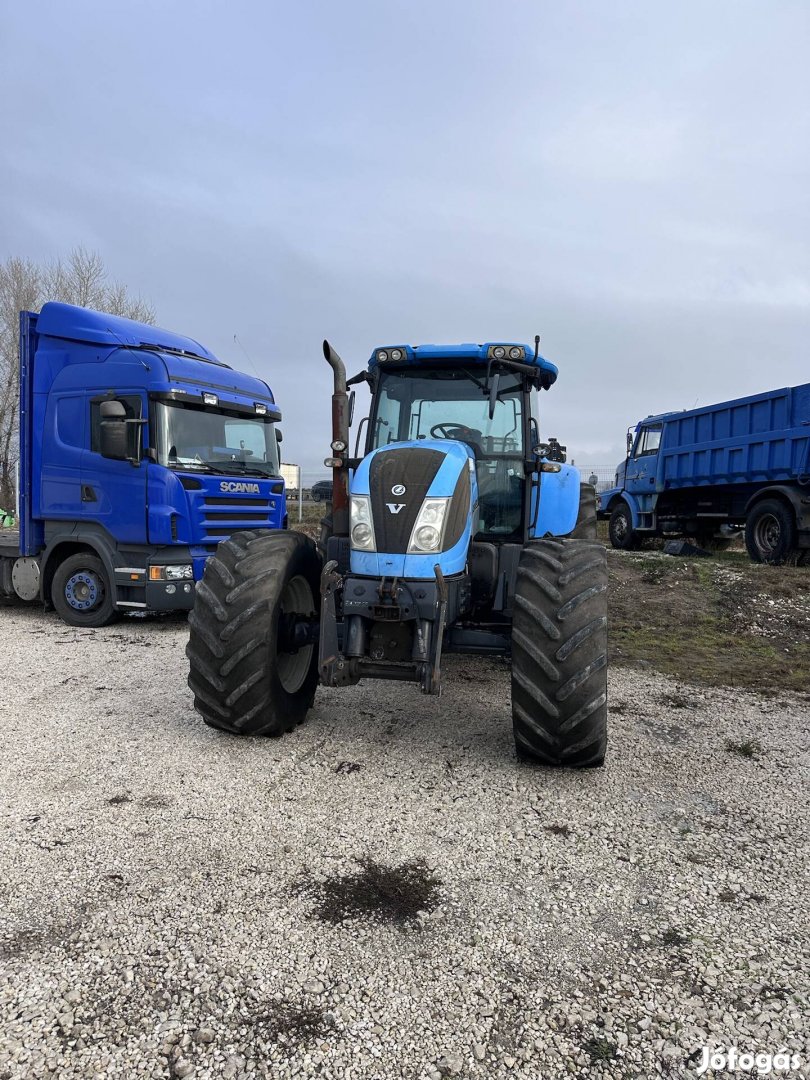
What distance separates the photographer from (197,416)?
773cm

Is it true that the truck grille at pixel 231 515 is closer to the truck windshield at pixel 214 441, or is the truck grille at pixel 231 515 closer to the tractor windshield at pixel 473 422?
the truck windshield at pixel 214 441

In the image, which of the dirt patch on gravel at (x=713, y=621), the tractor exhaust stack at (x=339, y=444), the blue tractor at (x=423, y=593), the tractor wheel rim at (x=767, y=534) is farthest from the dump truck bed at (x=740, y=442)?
the tractor exhaust stack at (x=339, y=444)

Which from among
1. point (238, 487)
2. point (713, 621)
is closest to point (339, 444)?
point (238, 487)

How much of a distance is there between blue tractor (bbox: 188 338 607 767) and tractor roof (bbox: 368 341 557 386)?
13 millimetres

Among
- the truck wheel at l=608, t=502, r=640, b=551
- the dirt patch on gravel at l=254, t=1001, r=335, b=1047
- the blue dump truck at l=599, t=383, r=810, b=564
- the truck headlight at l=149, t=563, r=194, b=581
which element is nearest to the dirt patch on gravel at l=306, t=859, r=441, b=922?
the dirt patch on gravel at l=254, t=1001, r=335, b=1047

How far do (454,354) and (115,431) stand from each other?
4.08 meters

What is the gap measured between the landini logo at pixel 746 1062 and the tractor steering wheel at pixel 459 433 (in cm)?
354

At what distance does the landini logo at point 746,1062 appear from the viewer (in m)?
1.79

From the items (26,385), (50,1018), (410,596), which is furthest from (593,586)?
(26,385)

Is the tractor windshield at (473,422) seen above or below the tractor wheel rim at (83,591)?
above

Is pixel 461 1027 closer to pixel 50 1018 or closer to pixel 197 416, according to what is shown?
pixel 50 1018

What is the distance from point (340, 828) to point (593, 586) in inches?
66.9

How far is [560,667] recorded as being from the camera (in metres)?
3.34

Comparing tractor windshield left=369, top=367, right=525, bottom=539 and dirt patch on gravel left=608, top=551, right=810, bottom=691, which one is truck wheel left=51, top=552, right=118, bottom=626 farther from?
dirt patch on gravel left=608, top=551, right=810, bottom=691
